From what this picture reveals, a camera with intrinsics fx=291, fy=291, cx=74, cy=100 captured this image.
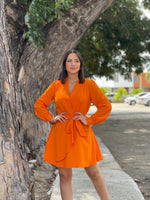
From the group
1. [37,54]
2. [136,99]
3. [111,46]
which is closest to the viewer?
[37,54]

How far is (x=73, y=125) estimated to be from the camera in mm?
3012

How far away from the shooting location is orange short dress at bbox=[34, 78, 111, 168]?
2.94 meters

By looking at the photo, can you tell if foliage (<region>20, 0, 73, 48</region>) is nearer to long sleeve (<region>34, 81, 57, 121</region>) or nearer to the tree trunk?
the tree trunk

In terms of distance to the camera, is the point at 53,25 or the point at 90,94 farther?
the point at 53,25

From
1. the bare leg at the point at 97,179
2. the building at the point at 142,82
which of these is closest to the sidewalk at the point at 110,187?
the bare leg at the point at 97,179

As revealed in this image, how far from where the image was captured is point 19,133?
10.0 ft

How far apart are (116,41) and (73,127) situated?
12.0 metres

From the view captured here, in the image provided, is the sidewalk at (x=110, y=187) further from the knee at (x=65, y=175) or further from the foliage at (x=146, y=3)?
the foliage at (x=146, y=3)

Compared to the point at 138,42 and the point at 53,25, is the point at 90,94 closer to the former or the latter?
the point at 53,25

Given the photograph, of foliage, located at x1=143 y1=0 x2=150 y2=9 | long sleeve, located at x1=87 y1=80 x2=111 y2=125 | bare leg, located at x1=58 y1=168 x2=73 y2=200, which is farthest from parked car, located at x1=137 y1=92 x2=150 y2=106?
bare leg, located at x1=58 y1=168 x2=73 y2=200

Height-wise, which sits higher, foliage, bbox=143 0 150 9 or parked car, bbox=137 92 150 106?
foliage, bbox=143 0 150 9

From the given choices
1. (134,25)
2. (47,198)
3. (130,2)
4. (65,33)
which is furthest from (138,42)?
(47,198)

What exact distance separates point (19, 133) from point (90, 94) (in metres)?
0.85

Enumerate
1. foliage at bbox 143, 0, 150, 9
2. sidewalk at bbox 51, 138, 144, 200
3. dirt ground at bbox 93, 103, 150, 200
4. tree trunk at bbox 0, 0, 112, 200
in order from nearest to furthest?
1. sidewalk at bbox 51, 138, 144, 200
2. dirt ground at bbox 93, 103, 150, 200
3. tree trunk at bbox 0, 0, 112, 200
4. foliage at bbox 143, 0, 150, 9
